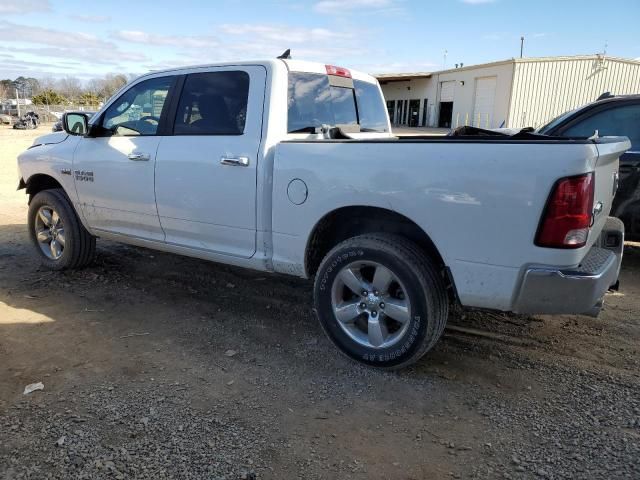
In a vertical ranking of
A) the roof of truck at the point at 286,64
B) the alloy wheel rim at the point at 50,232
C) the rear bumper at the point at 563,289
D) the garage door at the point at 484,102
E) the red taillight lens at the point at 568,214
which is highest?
the garage door at the point at 484,102

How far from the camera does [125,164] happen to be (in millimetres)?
4453

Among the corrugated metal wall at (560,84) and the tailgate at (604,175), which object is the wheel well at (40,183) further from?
the corrugated metal wall at (560,84)

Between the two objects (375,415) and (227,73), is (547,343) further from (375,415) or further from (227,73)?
(227,73)

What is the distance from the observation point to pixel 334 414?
292cm

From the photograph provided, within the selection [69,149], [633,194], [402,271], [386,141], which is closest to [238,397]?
[402,271]

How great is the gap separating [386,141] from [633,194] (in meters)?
3.39

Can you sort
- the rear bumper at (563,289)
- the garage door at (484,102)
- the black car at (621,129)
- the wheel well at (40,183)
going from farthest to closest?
the garage door at (484,102)
the wheel well at (40,183)
the black car at (621,129)
the rear bumper at (563,289)

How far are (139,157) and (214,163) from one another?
0.88m

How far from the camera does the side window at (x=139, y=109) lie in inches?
172

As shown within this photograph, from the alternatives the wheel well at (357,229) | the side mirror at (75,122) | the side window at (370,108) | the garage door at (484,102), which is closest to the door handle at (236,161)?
the wheel well at (357,229)

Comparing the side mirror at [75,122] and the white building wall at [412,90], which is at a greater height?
the white building wall at [412,90]

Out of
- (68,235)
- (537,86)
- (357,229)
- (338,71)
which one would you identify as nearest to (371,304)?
(357,229)

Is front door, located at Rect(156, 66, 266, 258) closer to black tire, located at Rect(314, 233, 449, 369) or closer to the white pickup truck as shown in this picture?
the white pickup truck

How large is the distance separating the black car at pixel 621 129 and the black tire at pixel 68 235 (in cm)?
496
